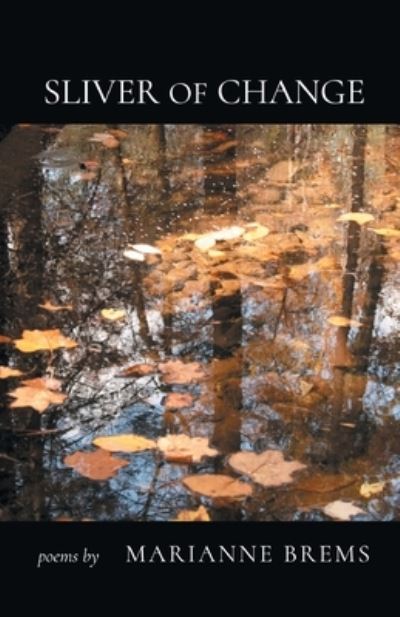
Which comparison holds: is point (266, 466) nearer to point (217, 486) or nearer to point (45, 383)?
point (217, 486)

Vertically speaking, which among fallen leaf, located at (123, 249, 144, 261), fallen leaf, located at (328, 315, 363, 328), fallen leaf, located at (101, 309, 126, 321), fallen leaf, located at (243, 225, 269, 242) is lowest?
fallen leaf, located at (328, 315, 363, 328)

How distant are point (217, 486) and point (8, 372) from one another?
842mm

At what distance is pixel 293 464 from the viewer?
8.69ft

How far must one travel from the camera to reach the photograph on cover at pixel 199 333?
2580 millimetres

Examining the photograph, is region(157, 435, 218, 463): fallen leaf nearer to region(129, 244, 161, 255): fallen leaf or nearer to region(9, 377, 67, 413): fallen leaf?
region(9, 377, 67, 413): fallen leaf

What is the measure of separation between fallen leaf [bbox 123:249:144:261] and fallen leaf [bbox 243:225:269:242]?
470 mm

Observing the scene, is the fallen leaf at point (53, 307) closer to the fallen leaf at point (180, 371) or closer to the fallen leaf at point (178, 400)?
the fallen leaf at point (180, 371)

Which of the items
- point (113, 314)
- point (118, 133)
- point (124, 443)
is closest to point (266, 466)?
point (124, 443)

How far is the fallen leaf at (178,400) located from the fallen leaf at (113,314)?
0.54 metres

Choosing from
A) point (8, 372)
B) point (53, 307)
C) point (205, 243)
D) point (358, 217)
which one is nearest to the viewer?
point (8, 372)

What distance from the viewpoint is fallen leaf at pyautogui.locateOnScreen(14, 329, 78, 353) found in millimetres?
3215

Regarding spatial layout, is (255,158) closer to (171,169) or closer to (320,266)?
(171,169)

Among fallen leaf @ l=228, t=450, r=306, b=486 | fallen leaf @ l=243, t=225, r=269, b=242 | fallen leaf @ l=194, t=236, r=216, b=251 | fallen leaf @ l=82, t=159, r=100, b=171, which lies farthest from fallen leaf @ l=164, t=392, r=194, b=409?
fallen leaf @ l=82, t=159, r=100, b=171

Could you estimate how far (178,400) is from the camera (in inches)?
115
